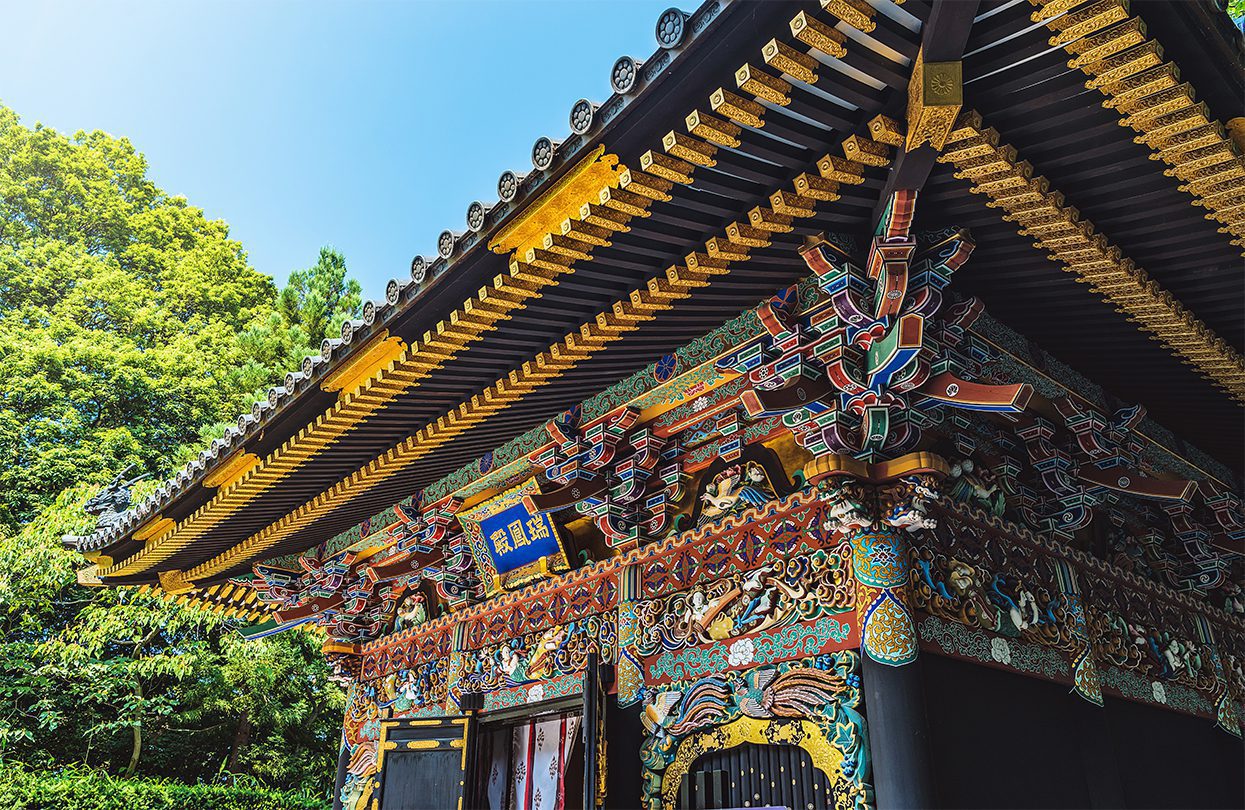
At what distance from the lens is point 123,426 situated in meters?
16.5

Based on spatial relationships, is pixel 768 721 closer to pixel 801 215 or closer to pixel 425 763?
pixel 801 215

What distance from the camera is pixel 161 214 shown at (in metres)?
22.0

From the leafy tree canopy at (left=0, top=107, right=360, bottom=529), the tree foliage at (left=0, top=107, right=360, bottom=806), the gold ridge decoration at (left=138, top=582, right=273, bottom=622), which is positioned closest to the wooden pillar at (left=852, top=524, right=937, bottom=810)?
the gold ridge decoration at (left=138, top=582, right=273, bottom=622)

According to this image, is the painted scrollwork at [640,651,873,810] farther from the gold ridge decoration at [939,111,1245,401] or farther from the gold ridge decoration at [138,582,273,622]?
the gold ridge decoration at [138,582,273,622]

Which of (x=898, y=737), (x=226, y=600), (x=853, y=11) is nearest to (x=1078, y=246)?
(x=853, y=11)

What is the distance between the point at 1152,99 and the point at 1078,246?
1027 millimetres

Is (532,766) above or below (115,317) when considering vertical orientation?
below

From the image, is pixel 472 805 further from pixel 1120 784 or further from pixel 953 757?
pixel 1120 784

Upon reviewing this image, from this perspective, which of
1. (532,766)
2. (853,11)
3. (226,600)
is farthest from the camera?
(226,600)

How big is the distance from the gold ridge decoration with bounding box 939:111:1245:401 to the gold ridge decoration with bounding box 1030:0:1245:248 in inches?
16.2

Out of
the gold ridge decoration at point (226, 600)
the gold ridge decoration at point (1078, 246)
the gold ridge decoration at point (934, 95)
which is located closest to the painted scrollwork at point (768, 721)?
the gold ridge decoration at point (1078, 246)

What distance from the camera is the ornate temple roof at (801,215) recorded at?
267 cm

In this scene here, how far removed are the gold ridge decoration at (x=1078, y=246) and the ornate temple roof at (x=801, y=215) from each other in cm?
1

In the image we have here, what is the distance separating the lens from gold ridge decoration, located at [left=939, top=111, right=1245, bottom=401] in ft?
10.5
